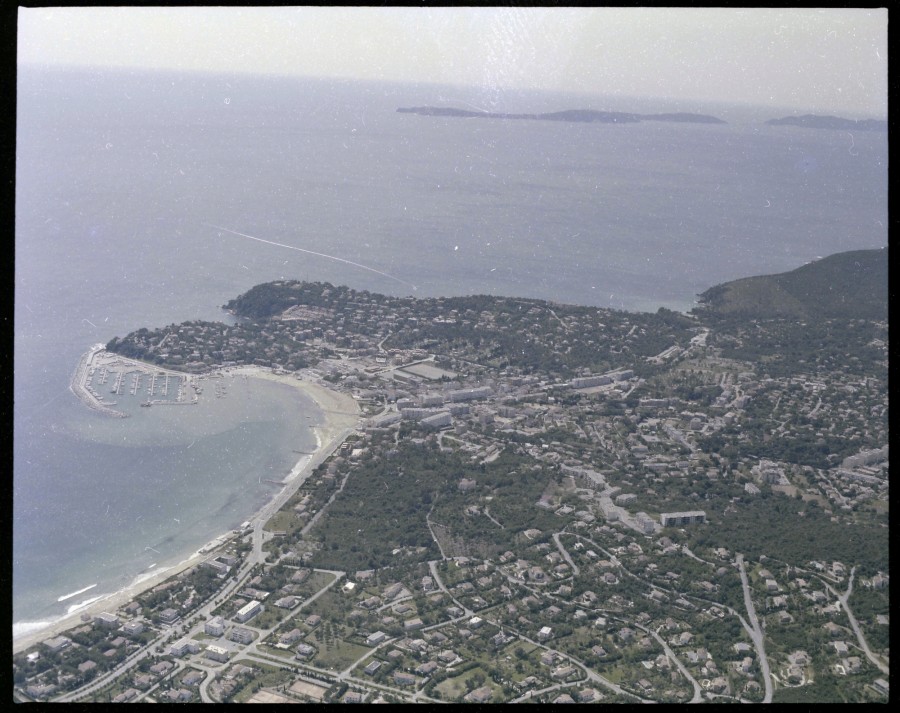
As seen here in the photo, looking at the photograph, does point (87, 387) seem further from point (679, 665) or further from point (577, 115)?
point (577, 115)

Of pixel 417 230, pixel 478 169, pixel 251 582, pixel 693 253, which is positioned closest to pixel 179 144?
pixel 478 169

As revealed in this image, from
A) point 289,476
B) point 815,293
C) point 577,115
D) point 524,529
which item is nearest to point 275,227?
point 577,115

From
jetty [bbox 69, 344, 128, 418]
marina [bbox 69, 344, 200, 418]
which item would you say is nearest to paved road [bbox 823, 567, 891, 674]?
marina [bbox 69, 344, 200, 418]

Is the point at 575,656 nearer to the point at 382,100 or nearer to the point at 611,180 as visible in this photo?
the point at 382,100

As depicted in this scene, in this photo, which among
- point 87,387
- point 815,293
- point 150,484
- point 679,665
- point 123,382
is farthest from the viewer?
point 815,293

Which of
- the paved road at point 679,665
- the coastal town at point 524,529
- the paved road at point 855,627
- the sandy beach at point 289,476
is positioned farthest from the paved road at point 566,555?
the sandy beach at point 289,476

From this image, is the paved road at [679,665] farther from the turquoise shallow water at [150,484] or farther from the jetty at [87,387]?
the jetty at [87,387]
